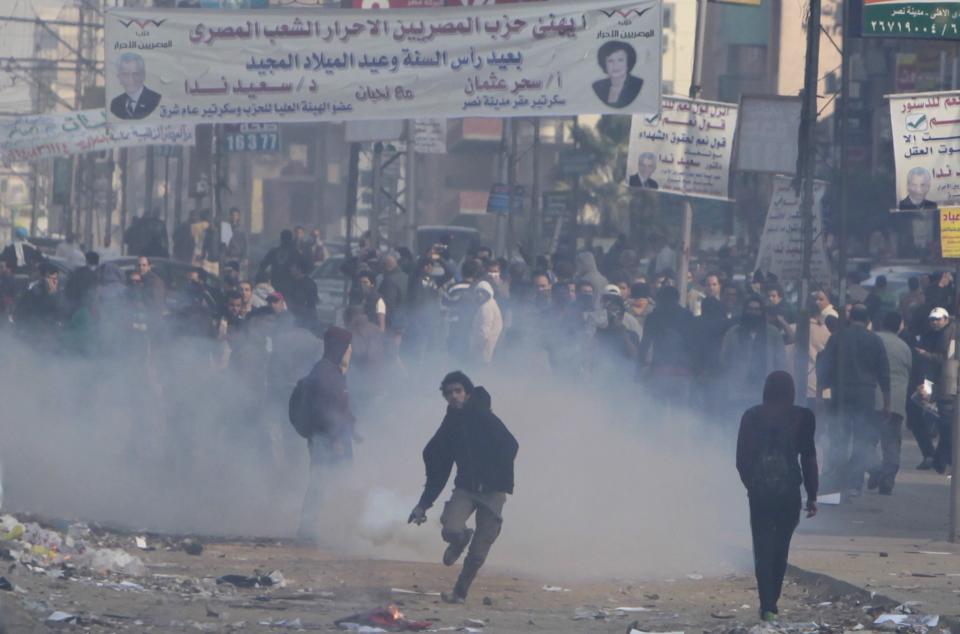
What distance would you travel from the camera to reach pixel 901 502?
1437 cm

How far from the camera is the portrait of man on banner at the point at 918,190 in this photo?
1334 cm

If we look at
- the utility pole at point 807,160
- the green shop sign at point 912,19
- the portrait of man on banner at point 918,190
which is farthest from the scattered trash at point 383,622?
the utility pole at point 807,160

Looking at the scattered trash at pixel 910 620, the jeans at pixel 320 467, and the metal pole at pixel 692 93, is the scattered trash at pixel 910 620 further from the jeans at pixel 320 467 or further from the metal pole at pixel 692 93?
the metal pole at pixel 692 93

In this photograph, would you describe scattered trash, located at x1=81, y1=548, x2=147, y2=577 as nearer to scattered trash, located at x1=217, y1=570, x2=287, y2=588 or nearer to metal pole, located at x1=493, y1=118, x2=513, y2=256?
scattered trash, located at x1=217, y1=570, x2=287, y2=588

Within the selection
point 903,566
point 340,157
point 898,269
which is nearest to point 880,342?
point 903,566

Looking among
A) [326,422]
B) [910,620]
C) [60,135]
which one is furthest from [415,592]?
[60,135]

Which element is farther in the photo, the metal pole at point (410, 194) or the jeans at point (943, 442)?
the metal pole at point (410, 194)

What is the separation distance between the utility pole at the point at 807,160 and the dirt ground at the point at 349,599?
171 inches

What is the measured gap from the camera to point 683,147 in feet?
60.6

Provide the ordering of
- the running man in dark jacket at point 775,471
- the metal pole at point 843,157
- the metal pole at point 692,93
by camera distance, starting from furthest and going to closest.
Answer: the metal pole at point 843,157 → the metal pole at point 692,93 → the running man in dark jacket at point 775,471

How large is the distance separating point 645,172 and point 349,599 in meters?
9.73

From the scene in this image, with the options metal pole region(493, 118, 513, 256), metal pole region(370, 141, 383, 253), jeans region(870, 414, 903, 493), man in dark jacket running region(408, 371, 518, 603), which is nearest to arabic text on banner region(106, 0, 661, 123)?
jeans region(870, 414, 903, 493)

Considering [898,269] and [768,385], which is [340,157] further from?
[768,385]

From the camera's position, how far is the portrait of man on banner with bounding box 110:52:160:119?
1595 cm
